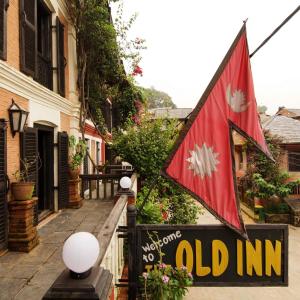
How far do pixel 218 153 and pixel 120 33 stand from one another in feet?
28.5

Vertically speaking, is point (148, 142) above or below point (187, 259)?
above

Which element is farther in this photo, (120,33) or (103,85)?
(103,85)

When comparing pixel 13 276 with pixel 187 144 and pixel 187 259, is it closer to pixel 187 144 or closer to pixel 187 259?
pixel 187 259

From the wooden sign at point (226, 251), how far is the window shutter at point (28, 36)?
4550 mm

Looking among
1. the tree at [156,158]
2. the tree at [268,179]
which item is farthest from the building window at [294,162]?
the tree at [156,158]

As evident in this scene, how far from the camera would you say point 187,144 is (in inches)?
135

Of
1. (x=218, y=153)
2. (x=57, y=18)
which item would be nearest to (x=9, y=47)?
(x=57, y=18)

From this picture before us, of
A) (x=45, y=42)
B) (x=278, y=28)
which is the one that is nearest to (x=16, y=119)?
(x=45, y=42)

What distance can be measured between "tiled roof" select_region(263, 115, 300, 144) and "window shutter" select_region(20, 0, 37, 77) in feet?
56.2

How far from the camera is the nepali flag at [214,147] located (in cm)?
340

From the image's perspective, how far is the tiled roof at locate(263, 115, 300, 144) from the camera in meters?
19.9

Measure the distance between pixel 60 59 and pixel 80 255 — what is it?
769 centimetres

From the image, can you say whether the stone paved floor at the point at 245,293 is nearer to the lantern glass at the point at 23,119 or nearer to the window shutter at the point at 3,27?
the lantern glass at the point at 23,119

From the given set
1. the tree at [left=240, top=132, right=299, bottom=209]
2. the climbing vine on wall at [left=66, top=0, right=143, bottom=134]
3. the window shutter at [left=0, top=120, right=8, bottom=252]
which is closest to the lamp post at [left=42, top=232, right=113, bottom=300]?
the window shutter at [left=0, top=120, right=8, bottom=252]
